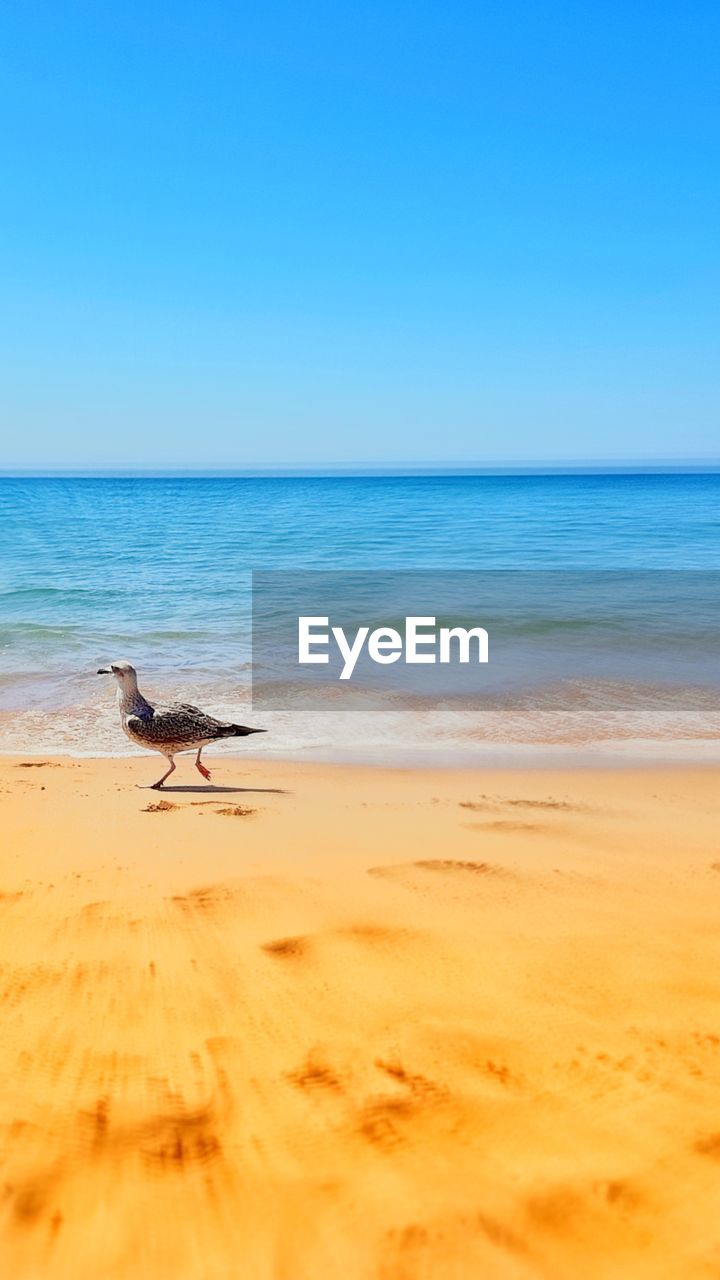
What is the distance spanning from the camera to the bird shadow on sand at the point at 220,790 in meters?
6.66

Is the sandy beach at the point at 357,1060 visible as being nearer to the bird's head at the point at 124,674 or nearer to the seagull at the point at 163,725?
the seagull at the point at 163,725

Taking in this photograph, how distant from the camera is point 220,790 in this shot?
6832mm

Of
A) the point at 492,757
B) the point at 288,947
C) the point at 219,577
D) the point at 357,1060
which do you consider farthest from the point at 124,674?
the point at 219,577

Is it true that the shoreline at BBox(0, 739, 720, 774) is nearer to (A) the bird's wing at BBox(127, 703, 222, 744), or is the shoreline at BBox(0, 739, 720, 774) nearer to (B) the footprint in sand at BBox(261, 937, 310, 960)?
(A) the bird's wing at BBox(127, 703, 222, 744)

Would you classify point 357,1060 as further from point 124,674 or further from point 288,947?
point 124,674

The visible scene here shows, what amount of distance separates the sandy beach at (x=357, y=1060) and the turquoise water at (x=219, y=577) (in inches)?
185

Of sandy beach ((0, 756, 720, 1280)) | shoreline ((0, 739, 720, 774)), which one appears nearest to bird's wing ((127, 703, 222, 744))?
shoreline ((0, 739, 720, 774))

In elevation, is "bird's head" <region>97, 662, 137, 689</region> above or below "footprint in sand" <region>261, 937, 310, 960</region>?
above

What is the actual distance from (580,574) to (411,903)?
65.8 ft

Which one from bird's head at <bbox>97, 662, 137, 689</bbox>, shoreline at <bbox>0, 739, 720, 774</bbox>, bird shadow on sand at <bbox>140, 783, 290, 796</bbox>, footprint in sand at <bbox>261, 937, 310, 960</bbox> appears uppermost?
bird's head at <bbox>97, 662, 137, 689</bbox>

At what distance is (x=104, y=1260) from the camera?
1.95 meters

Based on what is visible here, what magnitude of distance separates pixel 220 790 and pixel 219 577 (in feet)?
53.2

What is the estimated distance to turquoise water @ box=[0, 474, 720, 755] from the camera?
946 centimetres

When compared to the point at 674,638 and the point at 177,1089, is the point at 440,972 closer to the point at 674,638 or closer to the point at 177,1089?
the point at 177,1089
